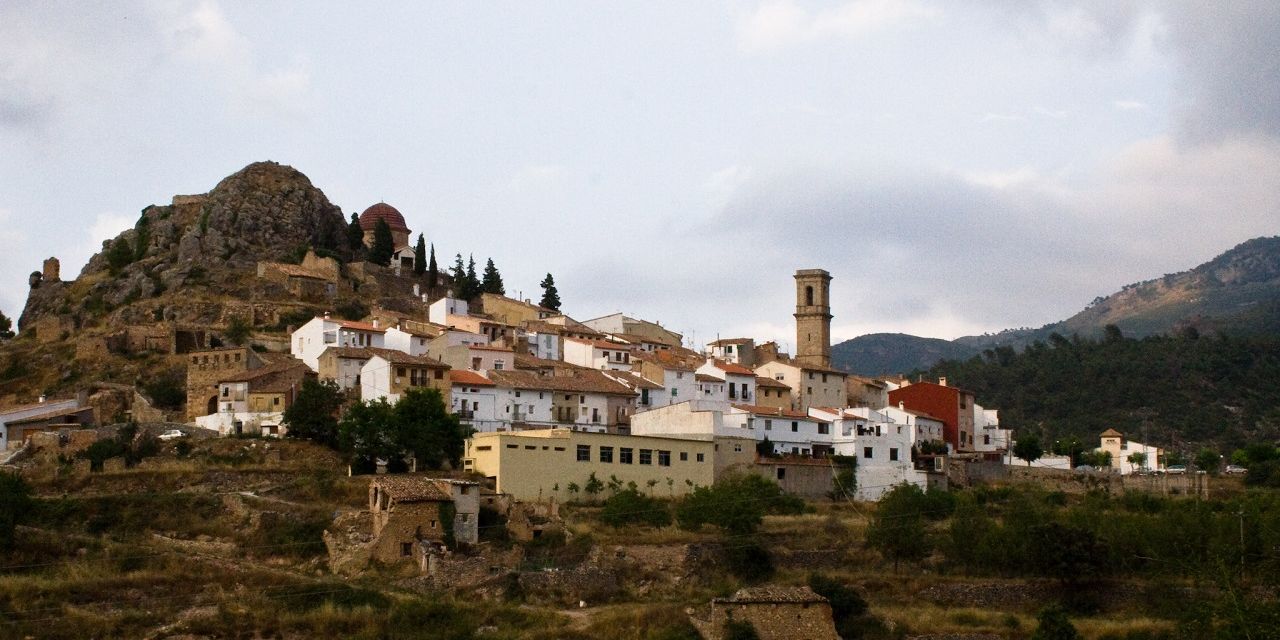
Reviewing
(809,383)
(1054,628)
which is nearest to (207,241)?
(809,383)

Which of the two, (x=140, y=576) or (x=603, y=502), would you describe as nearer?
(x=140, y=576)

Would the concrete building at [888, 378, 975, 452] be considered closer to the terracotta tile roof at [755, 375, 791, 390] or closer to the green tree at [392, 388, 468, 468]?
the terracotta tile roof at [755, 375, 791, 390]

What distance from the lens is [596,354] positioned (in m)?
77.4

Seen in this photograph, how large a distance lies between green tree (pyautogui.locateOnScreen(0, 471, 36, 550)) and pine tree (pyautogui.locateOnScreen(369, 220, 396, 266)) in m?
47.9

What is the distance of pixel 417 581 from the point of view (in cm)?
4681

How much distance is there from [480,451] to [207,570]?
40.7 ft

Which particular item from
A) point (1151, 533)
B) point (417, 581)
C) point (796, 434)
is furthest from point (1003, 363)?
point (417, 581)

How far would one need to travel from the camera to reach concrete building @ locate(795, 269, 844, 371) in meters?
87.6

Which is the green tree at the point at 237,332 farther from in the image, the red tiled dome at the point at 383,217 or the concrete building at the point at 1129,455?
the concrete building at the point at 1129,455

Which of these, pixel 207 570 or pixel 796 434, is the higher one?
pixel 796 434

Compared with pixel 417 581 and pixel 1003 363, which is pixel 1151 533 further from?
pixel 1003 363

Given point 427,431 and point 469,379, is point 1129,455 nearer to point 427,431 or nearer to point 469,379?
point 469,379

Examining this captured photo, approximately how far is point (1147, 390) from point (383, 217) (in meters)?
62.0

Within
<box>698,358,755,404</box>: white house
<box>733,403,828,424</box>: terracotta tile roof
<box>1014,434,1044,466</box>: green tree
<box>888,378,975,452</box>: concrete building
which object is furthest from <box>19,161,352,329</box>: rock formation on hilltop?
<box>1014,434,1044,466</box>: green tree
